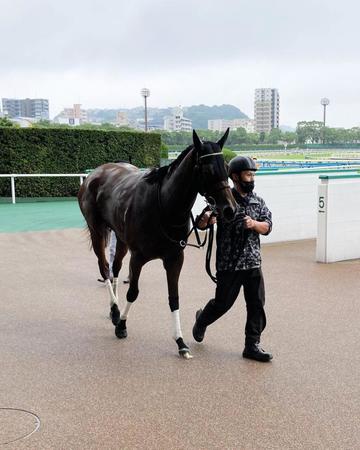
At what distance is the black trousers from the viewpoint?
14.3ft

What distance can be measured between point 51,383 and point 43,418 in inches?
22.5

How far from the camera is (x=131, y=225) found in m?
4.70

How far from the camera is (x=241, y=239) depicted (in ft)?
14.0

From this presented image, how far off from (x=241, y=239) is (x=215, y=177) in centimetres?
67

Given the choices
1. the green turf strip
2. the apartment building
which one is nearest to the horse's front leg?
the green turf strip

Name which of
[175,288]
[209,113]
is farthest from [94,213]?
[209,113]

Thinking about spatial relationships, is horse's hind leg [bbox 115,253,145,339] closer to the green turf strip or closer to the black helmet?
the black helmet

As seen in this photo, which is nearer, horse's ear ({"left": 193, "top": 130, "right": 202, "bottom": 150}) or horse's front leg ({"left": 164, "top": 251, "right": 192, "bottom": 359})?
horse's ear ({"left": 193, "top": 130, "right": 202, "bottom": 150})

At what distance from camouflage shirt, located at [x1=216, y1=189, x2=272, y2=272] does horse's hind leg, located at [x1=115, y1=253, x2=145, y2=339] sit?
0.78 meters

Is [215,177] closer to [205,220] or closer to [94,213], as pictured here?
[205,220]

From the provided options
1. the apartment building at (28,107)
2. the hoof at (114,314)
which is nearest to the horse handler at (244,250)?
the hoof at (114,314)

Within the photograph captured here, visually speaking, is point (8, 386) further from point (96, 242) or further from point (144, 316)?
point (96, 242)

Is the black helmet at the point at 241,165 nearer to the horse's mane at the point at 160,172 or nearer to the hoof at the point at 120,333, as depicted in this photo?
the horse's mane at the point at 160,172

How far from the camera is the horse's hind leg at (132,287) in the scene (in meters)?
4.68
